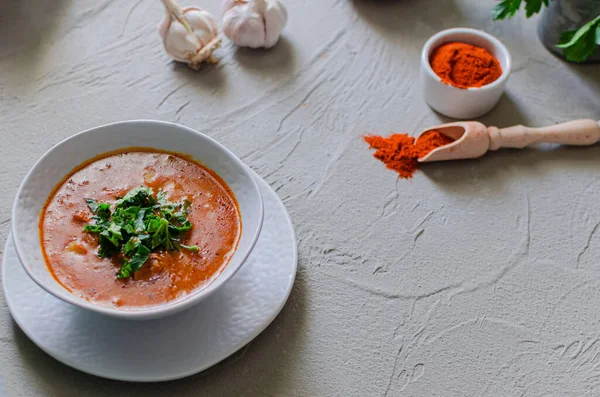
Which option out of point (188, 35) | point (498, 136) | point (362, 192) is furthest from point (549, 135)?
point (188, 35)

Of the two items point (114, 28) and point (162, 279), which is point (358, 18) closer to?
point (114, 28)

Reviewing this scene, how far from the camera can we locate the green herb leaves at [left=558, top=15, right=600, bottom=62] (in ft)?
5.69

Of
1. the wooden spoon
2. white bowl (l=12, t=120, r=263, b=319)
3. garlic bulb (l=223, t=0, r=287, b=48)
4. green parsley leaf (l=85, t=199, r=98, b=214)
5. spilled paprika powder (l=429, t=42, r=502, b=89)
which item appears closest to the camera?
white bowl (l=12, t=120, r=263, b=319)

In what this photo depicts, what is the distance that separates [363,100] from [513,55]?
53 centimetres

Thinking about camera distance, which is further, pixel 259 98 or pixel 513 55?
pixel 513 55

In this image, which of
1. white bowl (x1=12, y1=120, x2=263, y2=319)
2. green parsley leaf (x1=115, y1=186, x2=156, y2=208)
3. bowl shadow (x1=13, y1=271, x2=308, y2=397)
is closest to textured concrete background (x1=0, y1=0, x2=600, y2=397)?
bowl shadow (x1=13, y1=271, x2=308, y2=397)

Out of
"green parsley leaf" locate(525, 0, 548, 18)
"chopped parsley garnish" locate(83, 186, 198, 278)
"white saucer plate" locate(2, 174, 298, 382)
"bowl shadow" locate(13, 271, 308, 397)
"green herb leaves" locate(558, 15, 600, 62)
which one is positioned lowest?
"bowl shadow" locate(13, 271, 308, 397)

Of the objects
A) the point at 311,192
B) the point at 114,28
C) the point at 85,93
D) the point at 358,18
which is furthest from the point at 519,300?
the point at 114,28

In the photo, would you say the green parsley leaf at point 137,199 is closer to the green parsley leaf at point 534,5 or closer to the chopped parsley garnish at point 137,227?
the chopped parsley garnish at point 137,227

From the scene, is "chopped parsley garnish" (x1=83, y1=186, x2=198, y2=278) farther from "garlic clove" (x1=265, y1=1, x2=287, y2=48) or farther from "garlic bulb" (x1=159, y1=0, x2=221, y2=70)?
"garlic clove" (x1=265, y1=1, x2=287, y2=48)

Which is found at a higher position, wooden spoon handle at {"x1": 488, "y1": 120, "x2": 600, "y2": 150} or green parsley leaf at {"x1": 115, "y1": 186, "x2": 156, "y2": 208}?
green parsley leaf at {"x1": 115, "y1": 186, "x2": 156, "y2": 208}

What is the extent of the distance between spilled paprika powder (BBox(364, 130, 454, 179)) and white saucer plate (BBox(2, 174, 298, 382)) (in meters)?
0.48

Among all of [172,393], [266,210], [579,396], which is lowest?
[579,396]

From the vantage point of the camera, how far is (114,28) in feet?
6.54
